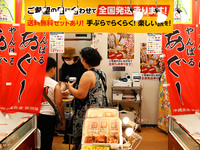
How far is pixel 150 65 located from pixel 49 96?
347 cm

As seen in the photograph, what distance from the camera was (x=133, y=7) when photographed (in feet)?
9.55

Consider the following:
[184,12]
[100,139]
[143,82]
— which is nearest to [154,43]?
[184,12]

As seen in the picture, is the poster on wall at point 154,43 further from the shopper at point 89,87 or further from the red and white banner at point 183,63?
the shopper at point 89,87

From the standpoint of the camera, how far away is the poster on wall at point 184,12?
2977mm

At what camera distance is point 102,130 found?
2.65 metres

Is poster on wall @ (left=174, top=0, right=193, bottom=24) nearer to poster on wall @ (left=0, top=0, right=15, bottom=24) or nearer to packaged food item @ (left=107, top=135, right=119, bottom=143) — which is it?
packaged food item @ (left=107, top=135, right=119, bottom=143)

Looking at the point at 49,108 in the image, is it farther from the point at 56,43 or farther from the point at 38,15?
the point at 38,15

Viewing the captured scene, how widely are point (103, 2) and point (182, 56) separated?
50.0 inches

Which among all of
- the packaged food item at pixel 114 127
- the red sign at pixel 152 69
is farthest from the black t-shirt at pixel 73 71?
the packaged food item at pixel 114 127

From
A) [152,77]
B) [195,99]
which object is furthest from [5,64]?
[152,77]

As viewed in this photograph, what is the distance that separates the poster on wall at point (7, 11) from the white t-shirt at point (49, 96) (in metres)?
0.94

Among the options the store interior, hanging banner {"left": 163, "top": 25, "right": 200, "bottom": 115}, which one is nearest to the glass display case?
the store interior

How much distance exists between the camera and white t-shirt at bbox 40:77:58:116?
3.10m

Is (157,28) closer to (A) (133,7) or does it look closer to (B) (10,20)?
(A) (133,7)
